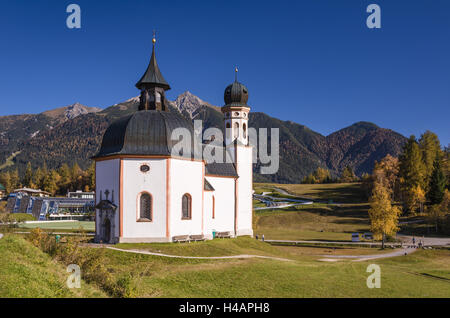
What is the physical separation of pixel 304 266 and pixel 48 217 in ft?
189

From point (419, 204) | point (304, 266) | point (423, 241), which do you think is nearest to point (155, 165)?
point (304, 266)

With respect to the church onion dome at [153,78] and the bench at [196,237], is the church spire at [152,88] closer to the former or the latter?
the church onion dome at [153,78]

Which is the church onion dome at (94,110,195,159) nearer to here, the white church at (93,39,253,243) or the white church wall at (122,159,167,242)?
the white church at (93,39,253,243)

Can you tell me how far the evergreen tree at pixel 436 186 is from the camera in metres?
63.0

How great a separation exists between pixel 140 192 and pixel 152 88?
1036 cm

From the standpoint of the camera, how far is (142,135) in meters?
32.8

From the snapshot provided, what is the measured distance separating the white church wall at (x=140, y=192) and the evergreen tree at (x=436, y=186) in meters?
50.3

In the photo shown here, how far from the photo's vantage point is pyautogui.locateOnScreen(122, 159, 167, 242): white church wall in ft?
104

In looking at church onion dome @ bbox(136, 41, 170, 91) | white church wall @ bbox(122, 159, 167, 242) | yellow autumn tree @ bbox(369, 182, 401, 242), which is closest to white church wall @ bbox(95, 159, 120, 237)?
white church wall @ bbox(122, 159, 167, 242)

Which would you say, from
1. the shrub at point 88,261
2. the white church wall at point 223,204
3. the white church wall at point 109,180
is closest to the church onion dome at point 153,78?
the white church wall at point 109,180

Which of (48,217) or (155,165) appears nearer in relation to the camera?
(155,165)

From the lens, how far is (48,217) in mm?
70062
